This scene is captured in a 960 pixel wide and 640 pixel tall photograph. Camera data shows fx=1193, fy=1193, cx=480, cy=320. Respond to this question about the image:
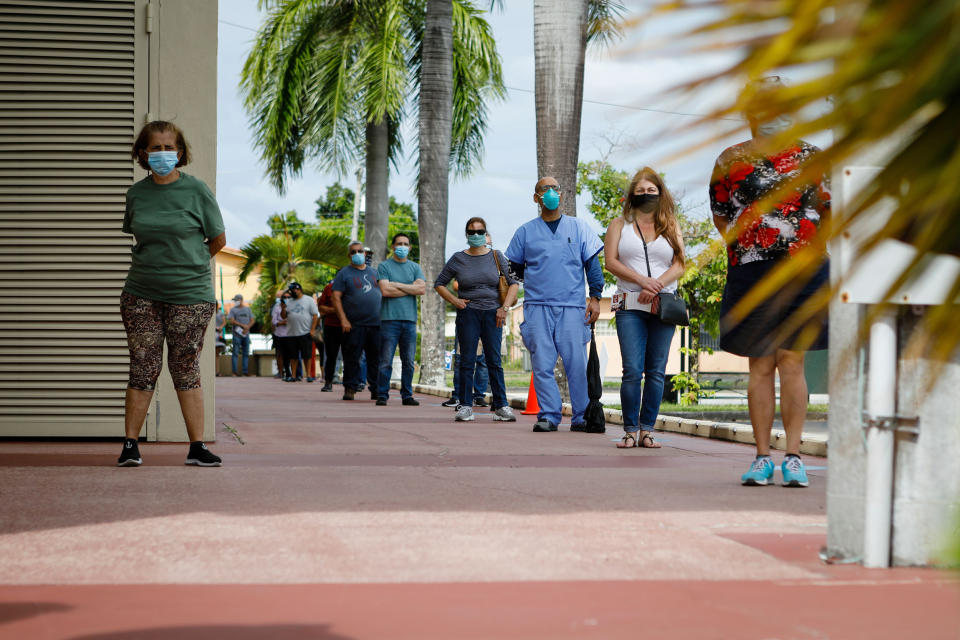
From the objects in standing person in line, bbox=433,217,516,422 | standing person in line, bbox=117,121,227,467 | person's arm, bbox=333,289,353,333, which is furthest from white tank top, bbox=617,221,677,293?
person's arm, bbox=333,289,353,333

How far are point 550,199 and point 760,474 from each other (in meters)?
4.55

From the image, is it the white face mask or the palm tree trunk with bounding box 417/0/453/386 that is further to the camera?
the palm tree trunk with bounding box 417/0/453/386

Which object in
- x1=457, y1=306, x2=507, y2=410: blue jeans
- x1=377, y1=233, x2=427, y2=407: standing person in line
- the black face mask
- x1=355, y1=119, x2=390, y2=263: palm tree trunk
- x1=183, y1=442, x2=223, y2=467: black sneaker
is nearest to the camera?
x1=183, y1=442, x2=223, y2=467: black sneaker

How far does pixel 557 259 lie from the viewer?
10.4 metres

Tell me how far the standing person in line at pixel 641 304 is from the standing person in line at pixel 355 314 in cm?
760

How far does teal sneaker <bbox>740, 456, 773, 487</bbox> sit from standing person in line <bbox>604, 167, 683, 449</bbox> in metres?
2.47

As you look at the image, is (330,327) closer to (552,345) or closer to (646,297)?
(552,345)

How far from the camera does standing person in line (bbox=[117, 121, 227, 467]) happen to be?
682 cm

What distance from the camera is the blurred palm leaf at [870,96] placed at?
0.70m

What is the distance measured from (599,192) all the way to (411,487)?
16.2 m

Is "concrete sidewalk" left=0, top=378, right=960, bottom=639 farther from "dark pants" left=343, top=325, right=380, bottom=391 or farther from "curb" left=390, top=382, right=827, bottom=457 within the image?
"dark pants" left=343, top=325, right=380, bottom=391

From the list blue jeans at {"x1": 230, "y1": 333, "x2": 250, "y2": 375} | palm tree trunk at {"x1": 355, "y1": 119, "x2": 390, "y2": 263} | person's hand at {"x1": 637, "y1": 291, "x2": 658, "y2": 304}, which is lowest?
blue jeans at {"x1": 230, "y1": 333, "x2": 250, "y2": 375}

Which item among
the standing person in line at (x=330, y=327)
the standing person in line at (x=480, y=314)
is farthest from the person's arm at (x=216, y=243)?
the standing person in line at (x=330, y=327)

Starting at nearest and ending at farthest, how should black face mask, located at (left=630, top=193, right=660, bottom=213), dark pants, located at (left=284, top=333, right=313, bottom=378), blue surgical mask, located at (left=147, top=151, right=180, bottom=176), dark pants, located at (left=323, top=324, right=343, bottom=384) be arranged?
blue surgical mask, located at (left=147, top=151, right=180, bottom=176) → black face mask, located at (left=630, top=193, right=660, bottom=213) → dark pants, located at (left=323, top=324, right=343, bottom=384) → dark pants, located at (left=284, top=333, right=313, bottom=378)
